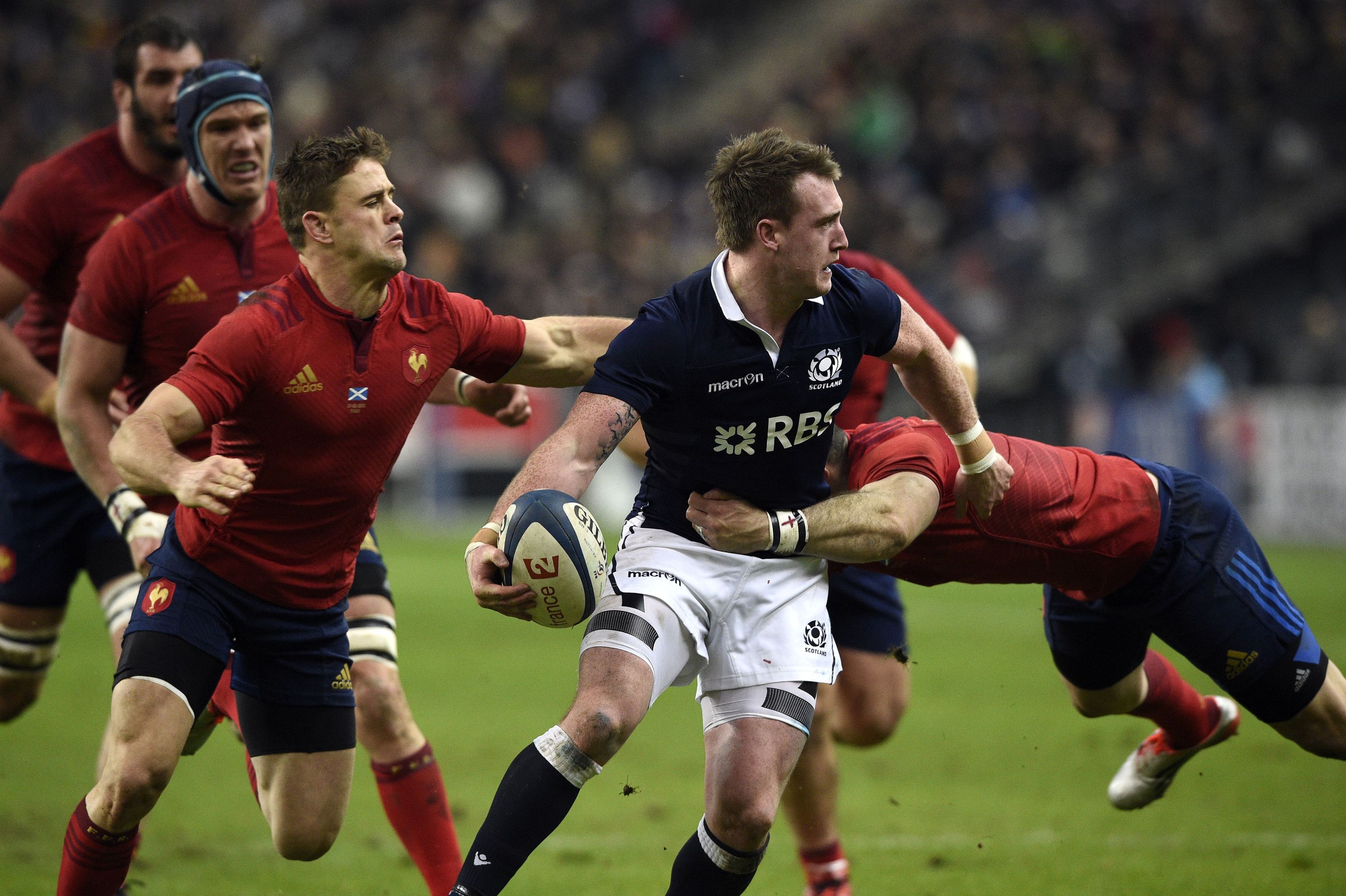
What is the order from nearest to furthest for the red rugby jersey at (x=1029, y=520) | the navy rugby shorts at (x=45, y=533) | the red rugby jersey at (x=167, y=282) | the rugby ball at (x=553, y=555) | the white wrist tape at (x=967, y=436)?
1. the rugby ball at (x=553, y=555)
2. the white wrist tape at (x=967, y=436)
3. the red rugby jersey at (x=1029, y=520)
4. the red rugby jersey at (x=167, y=282)
5. the navy rugby shorts at (x=45, y=533)

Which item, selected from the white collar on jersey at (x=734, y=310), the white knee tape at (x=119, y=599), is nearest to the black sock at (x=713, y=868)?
the white collar on jersey at (x=734, y=310)

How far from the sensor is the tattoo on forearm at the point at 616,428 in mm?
4605

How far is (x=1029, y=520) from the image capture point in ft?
16.8

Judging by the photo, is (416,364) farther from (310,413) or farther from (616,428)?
(616,428)

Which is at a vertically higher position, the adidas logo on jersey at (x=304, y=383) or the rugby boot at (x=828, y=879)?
the adidas logo on jersey at (x=304, y=383)

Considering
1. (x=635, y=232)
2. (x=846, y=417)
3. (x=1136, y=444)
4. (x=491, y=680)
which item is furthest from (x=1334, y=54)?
(x=846, y=417)

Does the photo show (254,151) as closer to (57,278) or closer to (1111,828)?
(57,278)

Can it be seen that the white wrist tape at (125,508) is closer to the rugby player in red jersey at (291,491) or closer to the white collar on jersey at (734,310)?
the rugby player in red jersey at (291,491)

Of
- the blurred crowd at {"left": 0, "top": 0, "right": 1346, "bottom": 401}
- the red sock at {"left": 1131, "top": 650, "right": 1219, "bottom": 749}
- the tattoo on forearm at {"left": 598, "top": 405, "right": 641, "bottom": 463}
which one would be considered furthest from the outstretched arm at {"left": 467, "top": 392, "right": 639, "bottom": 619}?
the blurred crowd at {"left": 0, "top": 0, "right": 1346, "bottom": 401}

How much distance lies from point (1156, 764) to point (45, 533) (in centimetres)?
485

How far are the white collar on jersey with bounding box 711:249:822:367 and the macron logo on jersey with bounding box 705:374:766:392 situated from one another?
72 millimetres

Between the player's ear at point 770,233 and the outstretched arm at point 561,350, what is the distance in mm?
672

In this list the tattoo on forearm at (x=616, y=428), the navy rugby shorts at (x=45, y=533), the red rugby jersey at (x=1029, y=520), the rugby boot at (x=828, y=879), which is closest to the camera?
the tattoo on forearm at (x=616, y=428)

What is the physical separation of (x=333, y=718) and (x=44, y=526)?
223 cm
